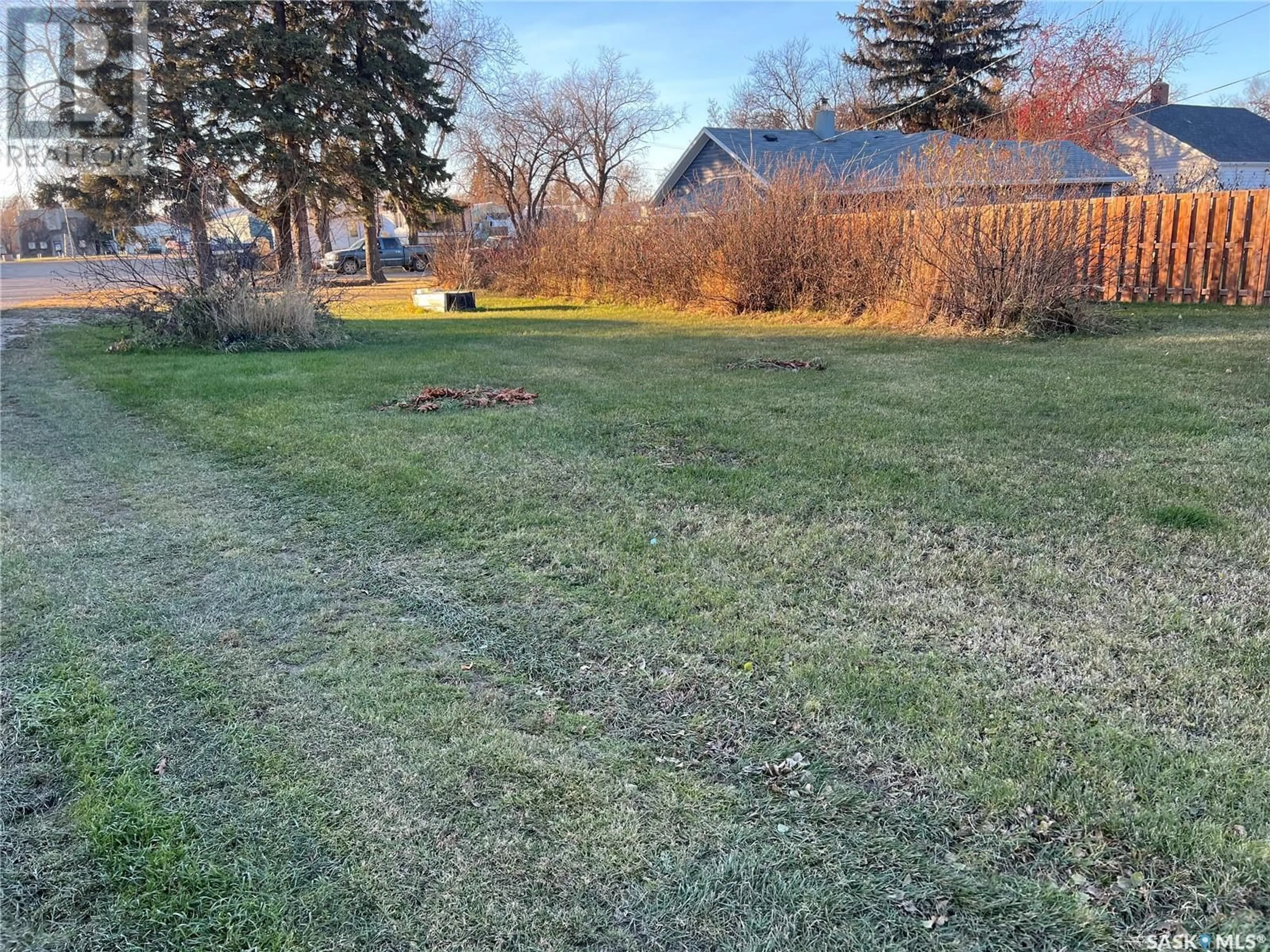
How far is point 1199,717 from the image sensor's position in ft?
7.09

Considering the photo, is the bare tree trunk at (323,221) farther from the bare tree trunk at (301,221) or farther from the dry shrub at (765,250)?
the dry shrub at (765,250)

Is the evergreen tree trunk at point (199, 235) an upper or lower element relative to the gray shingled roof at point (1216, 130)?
lower

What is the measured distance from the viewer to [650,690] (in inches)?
96.0

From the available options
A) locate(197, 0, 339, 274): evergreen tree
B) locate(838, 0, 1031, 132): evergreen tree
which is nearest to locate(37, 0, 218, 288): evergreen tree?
locate(197, 0, 339, 274): evergreen tree

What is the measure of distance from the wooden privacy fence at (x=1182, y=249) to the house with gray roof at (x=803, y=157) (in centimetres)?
238

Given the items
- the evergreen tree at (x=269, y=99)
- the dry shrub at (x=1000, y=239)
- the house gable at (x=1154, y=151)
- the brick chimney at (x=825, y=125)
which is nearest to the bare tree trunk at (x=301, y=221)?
the evergreen tree at (x=269, y=99)

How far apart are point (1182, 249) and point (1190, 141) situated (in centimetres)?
2290

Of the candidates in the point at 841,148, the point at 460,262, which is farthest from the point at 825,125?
the point at 460,262

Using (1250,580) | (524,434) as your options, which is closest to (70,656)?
(524,434)

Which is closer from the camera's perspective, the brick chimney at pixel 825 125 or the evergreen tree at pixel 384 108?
the evergreen tree at pixel 384 108

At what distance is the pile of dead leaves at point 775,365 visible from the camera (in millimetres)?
7898

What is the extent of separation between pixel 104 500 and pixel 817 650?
12.9ft

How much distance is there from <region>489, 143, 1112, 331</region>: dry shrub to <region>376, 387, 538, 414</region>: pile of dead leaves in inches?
233

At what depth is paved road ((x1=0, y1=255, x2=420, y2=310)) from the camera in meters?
11.0
